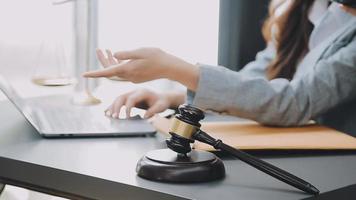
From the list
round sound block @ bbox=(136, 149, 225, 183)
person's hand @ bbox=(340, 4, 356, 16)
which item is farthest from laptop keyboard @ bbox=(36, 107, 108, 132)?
person's hand @ bbox=(340, 4, 356, 16)

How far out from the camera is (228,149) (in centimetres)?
64

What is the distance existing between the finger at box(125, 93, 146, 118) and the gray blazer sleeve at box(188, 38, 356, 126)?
0.11 m

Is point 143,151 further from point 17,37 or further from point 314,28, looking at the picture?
point 17,37

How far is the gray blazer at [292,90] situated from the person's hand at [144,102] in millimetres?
77

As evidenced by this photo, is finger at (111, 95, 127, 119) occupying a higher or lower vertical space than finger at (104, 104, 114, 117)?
higher

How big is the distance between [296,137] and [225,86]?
0.44ft

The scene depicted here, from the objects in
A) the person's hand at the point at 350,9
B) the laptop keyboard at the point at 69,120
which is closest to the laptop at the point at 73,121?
the laptop keyboard at the point at 69,120

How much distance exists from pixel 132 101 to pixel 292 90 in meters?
0.28

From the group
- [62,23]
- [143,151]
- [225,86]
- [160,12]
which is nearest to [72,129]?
[143,151]

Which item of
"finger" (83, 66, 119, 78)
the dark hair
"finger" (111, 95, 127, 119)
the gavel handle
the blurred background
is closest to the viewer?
the gavel handle

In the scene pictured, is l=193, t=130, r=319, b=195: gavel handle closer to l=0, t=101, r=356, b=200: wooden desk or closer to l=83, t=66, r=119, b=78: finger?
l=0, t=101, r=356, b=200: wooden desk

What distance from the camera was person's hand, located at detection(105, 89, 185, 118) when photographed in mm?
937

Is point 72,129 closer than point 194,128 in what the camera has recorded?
No

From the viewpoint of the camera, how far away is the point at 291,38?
49.6 inches
